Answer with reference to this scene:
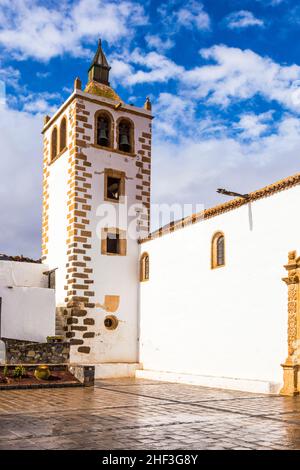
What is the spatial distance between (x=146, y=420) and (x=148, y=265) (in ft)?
36.5

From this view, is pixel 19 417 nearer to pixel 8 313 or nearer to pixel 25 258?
pixel 8 313

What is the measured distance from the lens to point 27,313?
17172mm

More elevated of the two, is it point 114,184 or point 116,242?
point 114,184

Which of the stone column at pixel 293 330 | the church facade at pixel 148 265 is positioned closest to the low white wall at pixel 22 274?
the church facade at pixel 148 265

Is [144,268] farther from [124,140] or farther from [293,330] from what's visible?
[293,330]

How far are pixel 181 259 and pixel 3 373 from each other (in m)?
6.33

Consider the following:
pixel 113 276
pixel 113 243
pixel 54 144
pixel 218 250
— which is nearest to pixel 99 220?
pixel 113 243

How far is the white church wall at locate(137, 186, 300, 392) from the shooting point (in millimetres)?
12766

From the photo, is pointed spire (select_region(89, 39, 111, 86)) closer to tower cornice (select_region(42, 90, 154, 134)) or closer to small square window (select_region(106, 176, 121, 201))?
tower cornice (select_region(42, 90, 154, 134))

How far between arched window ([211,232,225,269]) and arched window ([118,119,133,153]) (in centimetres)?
613

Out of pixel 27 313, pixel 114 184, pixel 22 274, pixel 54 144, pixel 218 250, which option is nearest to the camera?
pixel 218 250

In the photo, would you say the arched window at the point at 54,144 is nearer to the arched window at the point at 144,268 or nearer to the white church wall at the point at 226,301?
the arched window at the point at 144,268

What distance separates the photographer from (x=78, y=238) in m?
18.1
